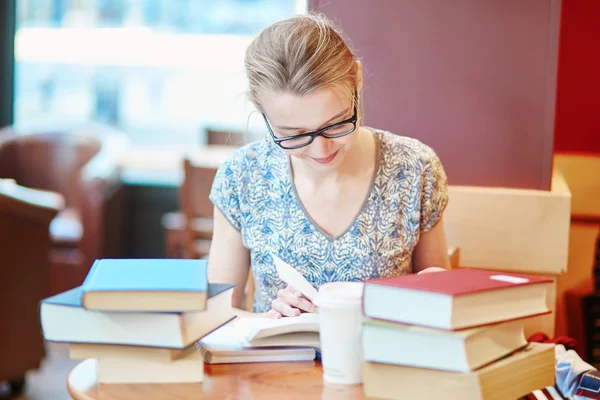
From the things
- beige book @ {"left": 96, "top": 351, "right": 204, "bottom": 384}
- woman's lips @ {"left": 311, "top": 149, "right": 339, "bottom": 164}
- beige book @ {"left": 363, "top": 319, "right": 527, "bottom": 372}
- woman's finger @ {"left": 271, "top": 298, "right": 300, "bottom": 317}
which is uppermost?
woman's lips @ {"left": 311, "top": 149, "right": 339, "bottom": 164}

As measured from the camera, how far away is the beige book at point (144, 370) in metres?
1.33

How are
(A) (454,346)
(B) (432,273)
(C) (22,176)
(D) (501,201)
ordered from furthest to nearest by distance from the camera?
(C) (22,176) → (D) (501,201) → (B) (432,273) → (A) (454,346)

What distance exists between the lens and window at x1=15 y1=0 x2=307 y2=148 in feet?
19.4

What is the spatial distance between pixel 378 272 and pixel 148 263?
65 cm

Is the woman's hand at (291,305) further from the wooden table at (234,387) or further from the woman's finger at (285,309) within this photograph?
the wooden table at (234,387)

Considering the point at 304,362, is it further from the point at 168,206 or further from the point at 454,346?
the point at 168,206

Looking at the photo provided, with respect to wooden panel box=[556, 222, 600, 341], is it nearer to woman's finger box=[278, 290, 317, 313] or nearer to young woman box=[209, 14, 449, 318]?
young woman box=[209, 14, 449, 318]

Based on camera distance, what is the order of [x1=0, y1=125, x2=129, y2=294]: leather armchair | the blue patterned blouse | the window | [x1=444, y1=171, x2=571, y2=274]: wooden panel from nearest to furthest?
the blue patterned blouse < [x1=444, y1=171, x2=571, y2=274]: wooden panel < [x1=0, y1=125, x2=129, y2=294]: leather armchair < the window

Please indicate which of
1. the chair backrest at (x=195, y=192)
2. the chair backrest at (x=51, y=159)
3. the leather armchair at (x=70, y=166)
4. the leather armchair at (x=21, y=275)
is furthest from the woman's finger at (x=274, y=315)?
the chair backrest at (x=51, y=159)

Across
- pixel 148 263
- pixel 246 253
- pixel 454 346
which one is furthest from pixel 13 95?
pixel 454 346

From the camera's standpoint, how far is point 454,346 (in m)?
1.20

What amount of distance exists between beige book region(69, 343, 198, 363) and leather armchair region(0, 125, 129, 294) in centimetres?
376

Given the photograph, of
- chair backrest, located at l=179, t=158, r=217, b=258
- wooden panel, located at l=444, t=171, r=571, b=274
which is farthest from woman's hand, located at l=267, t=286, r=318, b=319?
chair backrest, located at l=179, t=158, r=217, b=258

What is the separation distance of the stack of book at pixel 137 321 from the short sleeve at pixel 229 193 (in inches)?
24.3
